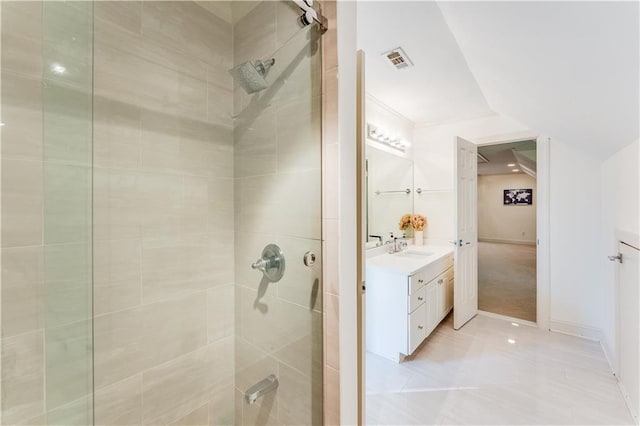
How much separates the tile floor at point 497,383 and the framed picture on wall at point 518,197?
7.11 m

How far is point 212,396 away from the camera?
1387 mm

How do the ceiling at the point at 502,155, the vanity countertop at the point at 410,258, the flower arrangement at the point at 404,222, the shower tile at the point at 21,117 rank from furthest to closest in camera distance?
the ceiling at the point at 502,155, the flower arrangement at the point at 404,222, the vanity countertop at the point at 410,258, the shower tile at the point at 21,117

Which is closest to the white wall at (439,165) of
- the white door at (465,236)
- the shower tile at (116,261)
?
the white door at (465,236)

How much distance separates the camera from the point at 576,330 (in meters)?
2.62

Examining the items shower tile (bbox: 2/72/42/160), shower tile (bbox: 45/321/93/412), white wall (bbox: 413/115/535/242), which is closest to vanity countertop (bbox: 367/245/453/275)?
white wall (bbox: 413/115/535/242)

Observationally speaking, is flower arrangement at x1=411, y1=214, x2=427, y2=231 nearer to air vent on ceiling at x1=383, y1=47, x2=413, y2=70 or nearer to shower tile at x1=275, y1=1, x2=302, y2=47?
air vent on ceiling at x1=383, y1=47, x2=413, y2=70

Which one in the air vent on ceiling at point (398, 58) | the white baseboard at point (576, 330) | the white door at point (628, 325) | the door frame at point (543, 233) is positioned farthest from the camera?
the door frame at point (543, 233)

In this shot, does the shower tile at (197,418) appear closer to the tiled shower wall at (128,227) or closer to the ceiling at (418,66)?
the tiled shower wall at (128,227)

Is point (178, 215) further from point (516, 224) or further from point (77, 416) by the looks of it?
point (516, 224)

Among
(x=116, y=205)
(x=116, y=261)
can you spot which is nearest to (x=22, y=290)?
(x=116, y=261)

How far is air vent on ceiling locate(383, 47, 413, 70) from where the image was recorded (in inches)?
79.2

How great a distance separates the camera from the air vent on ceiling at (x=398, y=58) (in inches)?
79.2

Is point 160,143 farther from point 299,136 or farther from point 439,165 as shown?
point 439,165

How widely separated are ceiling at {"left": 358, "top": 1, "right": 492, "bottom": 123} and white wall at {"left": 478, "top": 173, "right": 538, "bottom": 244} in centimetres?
674
